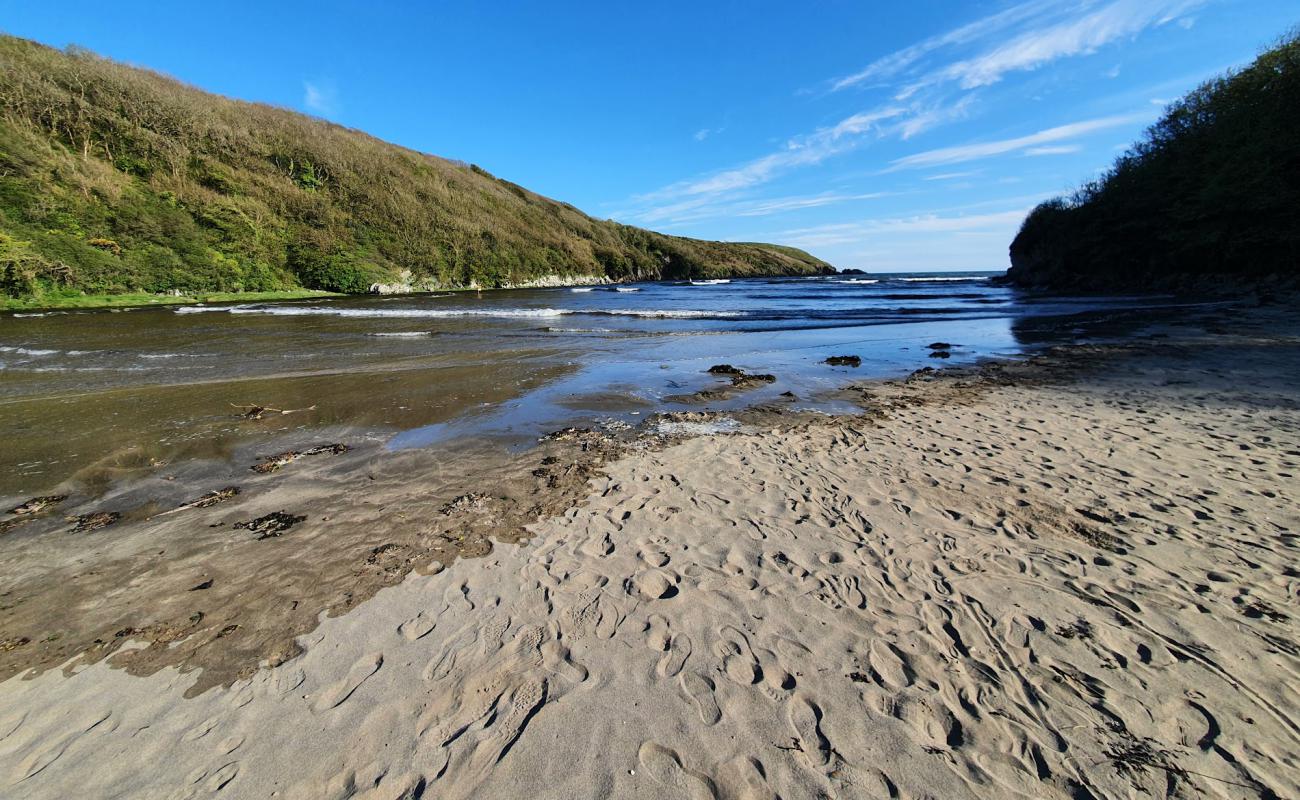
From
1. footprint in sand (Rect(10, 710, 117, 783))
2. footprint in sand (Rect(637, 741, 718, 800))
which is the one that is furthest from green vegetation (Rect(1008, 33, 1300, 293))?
footprint in sand (Rect(10, 710, 117, 783))

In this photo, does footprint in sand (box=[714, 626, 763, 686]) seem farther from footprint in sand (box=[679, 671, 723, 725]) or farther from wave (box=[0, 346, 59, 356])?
wave (box=[0, 346, 59, 356])

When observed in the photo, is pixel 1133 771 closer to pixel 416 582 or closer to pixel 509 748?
pixel 509 748

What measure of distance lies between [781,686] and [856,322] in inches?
1026

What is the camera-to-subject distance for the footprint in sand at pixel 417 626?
3268 mm

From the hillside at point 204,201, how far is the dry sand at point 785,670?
41589 millimetres

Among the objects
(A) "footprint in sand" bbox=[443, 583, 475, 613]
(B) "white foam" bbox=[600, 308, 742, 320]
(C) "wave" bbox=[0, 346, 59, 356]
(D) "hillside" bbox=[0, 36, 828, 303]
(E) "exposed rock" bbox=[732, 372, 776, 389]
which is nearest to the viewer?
(A) "footprint in sand" bbox=[443, 583, 475, 613]

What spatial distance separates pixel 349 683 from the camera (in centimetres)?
286

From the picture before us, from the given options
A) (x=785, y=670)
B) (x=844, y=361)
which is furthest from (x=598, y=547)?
(x=844, y=361)

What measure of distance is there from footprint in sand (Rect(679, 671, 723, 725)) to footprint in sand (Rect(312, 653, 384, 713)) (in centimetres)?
194

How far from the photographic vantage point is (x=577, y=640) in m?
3.20

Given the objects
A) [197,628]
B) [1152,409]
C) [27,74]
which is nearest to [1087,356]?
[1152,409]

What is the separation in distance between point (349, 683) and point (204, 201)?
58.4 meters

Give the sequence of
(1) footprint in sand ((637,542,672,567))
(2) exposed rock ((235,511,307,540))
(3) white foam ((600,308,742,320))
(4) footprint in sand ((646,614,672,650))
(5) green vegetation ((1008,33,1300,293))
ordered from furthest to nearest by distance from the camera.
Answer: (3) white foam ((600,308,742,320)), (5) green vegetation ((1008,33,1300,293)), (2) exposed rock ((235,511,307,540)), (1) footprint in sand ((637,542,672,567)), (4) footprint in sand ((646,614,672,650))

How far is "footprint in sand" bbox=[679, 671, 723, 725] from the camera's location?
263cm
